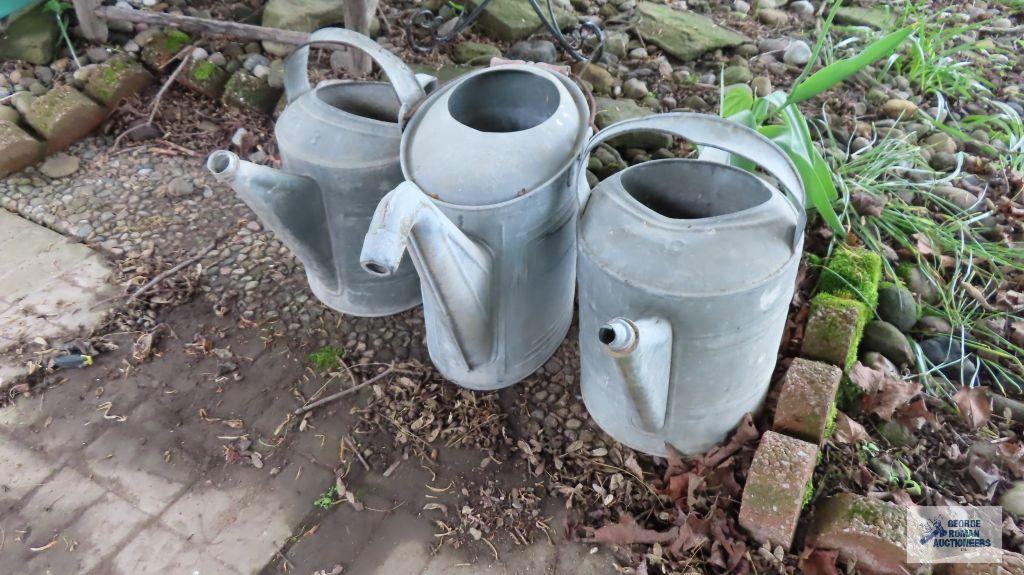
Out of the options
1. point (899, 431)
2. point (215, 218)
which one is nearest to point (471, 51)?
point (215, 218)

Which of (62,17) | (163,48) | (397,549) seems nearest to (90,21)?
(62,17)

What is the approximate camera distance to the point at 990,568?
4.98 ft

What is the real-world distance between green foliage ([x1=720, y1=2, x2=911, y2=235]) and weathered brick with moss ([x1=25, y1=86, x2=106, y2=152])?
2.95 m

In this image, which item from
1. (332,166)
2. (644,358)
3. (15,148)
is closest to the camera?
(644,358)

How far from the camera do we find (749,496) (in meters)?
1.64

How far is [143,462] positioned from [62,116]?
6.55 ft

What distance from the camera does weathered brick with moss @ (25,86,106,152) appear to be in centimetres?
Answer: 304

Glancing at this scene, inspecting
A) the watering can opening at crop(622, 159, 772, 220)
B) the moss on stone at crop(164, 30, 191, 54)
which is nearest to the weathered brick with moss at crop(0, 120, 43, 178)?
the moss on stone at crop(164, 30, 191, 54)

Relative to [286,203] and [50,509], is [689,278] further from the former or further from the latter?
[50,509]

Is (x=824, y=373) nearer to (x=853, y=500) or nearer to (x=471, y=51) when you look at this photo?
(x=853, y=500)

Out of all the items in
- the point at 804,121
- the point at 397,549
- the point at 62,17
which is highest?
the point at 804,121

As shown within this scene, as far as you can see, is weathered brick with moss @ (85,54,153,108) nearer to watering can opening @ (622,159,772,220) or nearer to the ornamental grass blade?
watering can opening @ (622,159,772,220)

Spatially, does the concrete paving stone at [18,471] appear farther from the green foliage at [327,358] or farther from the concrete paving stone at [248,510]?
the green foliage at [327,358]

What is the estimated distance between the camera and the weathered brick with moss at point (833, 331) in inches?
74.7
